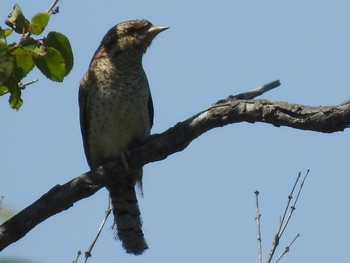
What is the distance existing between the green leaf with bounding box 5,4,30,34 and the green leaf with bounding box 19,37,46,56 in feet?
0.18

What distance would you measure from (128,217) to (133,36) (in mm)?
1347

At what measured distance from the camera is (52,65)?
11.4ft

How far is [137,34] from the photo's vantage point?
563 cm

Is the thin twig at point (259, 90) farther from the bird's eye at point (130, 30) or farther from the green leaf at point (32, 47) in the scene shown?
the bird's eye at point (130, 30)

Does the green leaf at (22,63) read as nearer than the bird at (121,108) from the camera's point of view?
Yes

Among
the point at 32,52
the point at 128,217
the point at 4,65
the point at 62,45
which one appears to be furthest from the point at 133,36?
the point at 4,65

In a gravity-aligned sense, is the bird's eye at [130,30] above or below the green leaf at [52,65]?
above

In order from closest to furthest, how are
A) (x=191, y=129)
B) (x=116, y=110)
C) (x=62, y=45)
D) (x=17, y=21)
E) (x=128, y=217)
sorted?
(x=17, y=21) → (x=62, y=45) → (x=191, y=129) → (x=116, y=110) → (x=128, y=217)

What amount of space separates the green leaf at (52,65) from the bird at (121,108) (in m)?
1.88

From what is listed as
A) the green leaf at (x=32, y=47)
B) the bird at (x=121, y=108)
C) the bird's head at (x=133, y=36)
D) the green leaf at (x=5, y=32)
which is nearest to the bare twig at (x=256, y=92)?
the green leaf at (x=32, y=47)

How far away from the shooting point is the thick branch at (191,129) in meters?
3.48

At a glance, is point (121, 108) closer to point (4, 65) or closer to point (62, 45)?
point (62, 45)

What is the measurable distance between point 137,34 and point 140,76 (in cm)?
31

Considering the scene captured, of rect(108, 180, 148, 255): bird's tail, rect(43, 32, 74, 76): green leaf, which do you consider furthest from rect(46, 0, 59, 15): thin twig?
rect(108, 180, 148, 255): bird's tail
